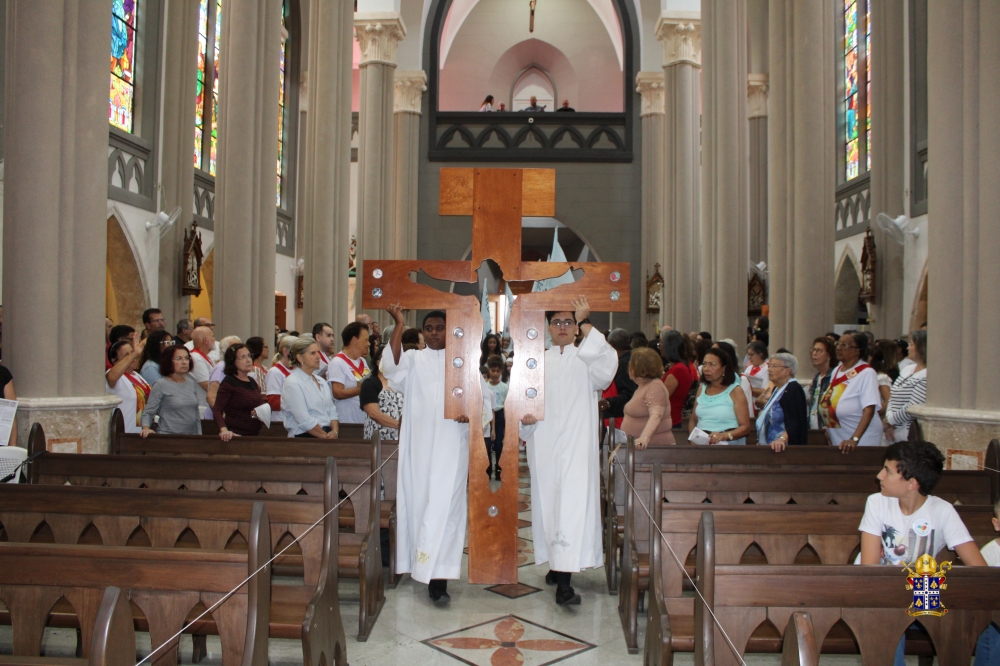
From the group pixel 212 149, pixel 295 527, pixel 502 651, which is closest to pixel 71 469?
pixel 295 527

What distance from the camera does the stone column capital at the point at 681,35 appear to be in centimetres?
1659

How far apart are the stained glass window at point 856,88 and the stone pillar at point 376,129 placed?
904 centimetres

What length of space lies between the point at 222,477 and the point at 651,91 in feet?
57.8

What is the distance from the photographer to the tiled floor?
156 inches

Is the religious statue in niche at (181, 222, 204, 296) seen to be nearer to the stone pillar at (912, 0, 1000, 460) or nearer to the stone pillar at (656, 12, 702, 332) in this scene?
the stone pillar at (656, 12, 702, 332)

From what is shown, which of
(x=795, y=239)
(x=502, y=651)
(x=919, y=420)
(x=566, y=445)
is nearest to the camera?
(x=502, y=651)

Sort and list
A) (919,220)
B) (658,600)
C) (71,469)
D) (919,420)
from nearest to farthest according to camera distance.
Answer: (658,600), (71,469), (919,420), (919,220)

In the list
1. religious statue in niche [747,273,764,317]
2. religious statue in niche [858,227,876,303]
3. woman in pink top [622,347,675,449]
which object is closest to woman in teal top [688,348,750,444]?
woman in pink top [622,347,675,449]

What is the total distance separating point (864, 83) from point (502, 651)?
51.0 ft

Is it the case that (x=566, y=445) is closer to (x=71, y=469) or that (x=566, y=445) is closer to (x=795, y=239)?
(x=71, y=469)

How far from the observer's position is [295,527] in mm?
3574

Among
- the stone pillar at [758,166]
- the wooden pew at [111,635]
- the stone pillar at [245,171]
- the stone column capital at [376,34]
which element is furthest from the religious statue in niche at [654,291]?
the wooden pew at [111,635]

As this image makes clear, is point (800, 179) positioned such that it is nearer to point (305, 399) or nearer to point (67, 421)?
point (305, 399)

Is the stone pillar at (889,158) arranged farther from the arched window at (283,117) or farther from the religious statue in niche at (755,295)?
the arched window at (283,117)
